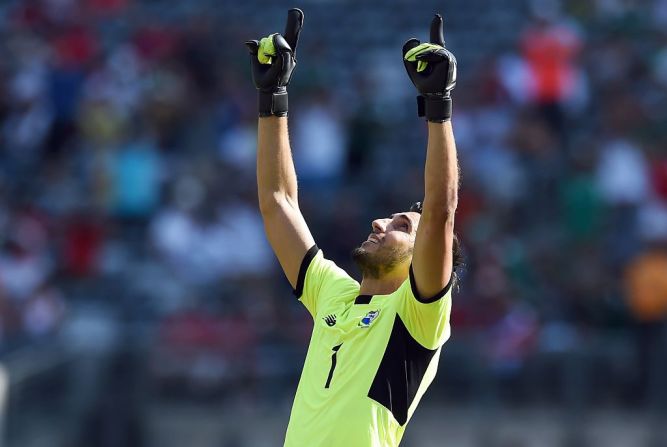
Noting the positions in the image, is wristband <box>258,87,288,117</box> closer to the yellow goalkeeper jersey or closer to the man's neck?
the man's neck

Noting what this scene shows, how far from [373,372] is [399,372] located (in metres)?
0.09

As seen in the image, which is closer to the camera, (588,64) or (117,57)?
(588,64)

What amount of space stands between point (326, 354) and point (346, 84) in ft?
30.9

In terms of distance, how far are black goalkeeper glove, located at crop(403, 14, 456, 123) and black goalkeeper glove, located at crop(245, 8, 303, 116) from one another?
2.60 feet

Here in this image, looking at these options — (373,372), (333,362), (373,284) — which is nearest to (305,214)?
(373,284)

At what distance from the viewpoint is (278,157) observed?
18.1 ft

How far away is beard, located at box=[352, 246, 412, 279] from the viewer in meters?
5.08

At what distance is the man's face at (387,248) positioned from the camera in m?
5.07

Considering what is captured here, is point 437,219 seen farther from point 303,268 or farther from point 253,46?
point 253,46

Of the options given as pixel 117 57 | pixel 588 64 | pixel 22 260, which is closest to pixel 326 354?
pixel 22 260

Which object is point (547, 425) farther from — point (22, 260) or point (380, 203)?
point (22, 260)

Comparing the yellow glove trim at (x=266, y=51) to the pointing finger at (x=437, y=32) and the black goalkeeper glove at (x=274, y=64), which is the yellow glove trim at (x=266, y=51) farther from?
the pointing finger at (x=437, y=32)

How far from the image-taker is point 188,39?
46.0 ft

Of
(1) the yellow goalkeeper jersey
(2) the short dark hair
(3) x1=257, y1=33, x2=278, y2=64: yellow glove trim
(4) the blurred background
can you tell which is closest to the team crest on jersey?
(1) the yellow goalkeeper jersey
